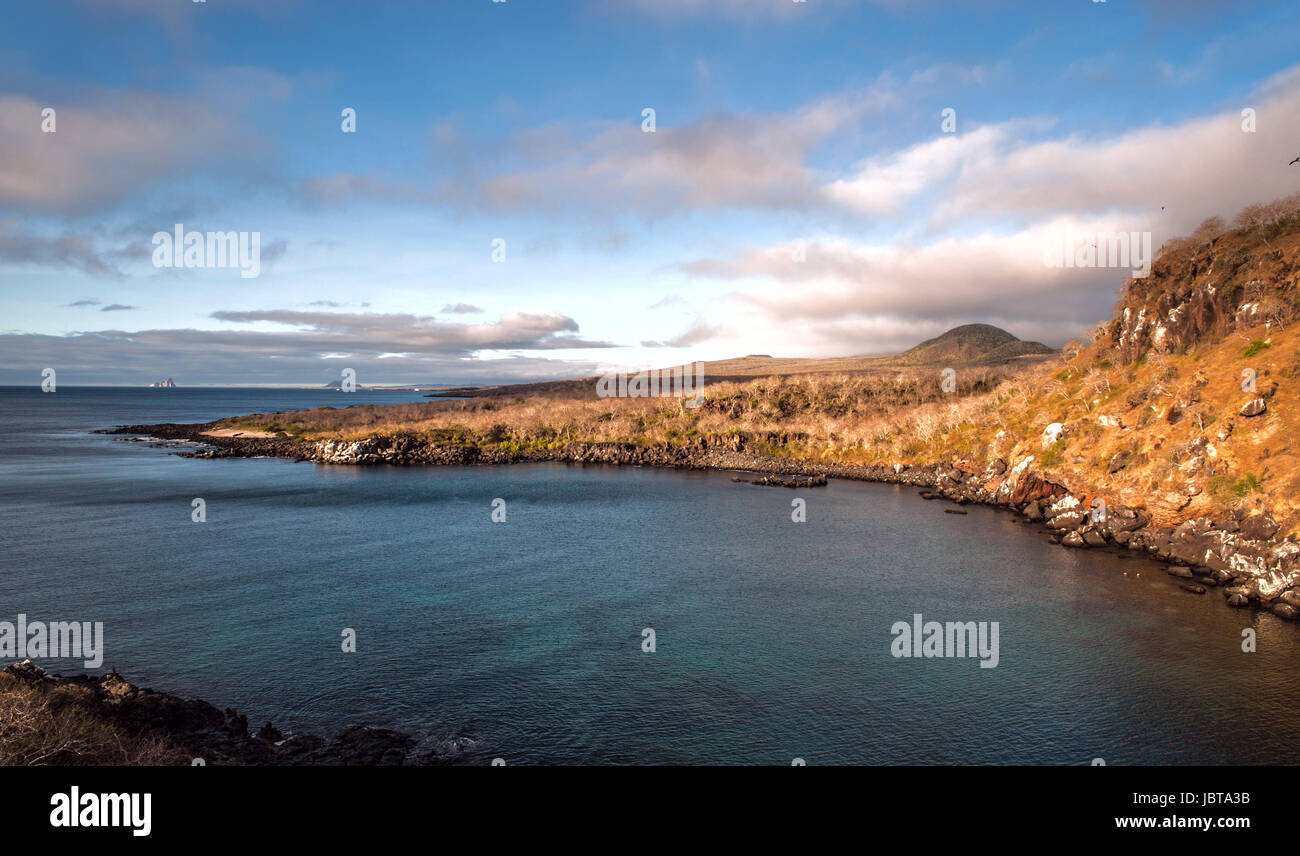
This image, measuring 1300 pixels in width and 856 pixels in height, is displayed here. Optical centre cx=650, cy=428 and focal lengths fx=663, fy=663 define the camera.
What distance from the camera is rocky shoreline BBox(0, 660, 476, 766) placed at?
19.0 meters

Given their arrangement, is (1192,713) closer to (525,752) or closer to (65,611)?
(525,752)

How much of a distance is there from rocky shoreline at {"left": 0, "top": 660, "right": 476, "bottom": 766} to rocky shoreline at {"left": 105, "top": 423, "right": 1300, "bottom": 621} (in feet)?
136

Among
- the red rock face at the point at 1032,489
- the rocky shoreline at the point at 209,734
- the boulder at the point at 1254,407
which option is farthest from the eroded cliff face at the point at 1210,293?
the rocky shoreline at the point at 209,734

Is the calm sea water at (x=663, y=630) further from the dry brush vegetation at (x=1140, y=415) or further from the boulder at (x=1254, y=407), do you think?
the boulder at (x=1254, y=407)

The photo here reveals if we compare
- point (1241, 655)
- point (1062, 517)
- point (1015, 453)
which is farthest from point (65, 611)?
point (1015, 453)

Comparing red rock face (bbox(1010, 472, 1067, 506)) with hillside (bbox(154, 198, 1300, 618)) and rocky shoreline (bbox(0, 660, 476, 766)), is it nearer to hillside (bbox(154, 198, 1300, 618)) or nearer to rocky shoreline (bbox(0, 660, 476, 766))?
hillside (bbox(154, 198, 1300, 618))

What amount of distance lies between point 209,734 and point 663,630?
17.8 m

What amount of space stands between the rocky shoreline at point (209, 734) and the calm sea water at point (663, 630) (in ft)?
3.54

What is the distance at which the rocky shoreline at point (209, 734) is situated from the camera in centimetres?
1897

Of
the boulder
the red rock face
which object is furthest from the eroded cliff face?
the red rock face

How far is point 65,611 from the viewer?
31.8 meters

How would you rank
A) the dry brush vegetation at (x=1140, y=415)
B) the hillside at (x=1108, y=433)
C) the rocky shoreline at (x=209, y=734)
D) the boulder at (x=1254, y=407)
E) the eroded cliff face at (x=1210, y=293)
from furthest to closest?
1. the eroded cliff face at (x=1210, y=293)
2. the dry brush vegetation at (x=1140, y=415)
3. the boulder at (x=1254, y=407)
4. the hillside at (x=1108, y=433)
5. the rocky shoreline at (x=209, y=734)

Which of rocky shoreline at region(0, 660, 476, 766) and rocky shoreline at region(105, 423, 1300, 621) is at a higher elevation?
rocky shoreline at region(105, 423, 1300, 621)
